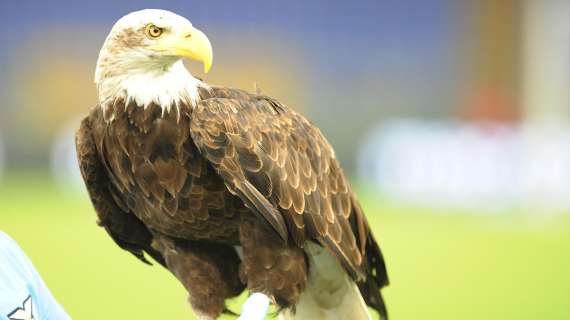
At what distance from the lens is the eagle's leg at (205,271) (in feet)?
14.4

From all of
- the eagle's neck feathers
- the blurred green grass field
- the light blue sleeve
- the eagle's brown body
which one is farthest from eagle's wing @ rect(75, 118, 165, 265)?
the light blue sleeve

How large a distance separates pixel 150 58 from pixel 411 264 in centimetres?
649

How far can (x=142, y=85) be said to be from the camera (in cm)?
400

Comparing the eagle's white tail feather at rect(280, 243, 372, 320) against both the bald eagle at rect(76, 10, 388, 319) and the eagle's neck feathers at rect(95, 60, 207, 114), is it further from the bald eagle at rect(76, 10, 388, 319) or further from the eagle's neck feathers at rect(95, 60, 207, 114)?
the eagle's neck feathers at rect(95, 60, 207, 114)

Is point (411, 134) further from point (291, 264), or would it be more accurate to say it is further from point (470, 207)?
point (291, 264)

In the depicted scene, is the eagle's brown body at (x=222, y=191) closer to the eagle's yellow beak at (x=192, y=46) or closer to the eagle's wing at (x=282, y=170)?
the eagle's wing at (x=282, y=170)

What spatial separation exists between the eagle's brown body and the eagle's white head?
53mm

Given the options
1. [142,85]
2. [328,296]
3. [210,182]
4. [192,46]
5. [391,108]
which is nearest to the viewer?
[192,46]

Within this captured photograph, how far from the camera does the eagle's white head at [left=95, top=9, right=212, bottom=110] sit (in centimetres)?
388

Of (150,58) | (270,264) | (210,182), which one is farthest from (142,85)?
(270,264)

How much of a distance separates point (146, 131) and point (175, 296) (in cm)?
446

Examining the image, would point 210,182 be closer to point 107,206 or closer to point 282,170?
point 282,170

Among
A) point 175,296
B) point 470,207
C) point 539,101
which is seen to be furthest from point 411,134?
point 175,296

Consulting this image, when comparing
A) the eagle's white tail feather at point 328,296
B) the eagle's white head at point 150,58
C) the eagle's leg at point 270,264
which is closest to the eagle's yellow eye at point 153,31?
the eagle's white head at point 150,58
